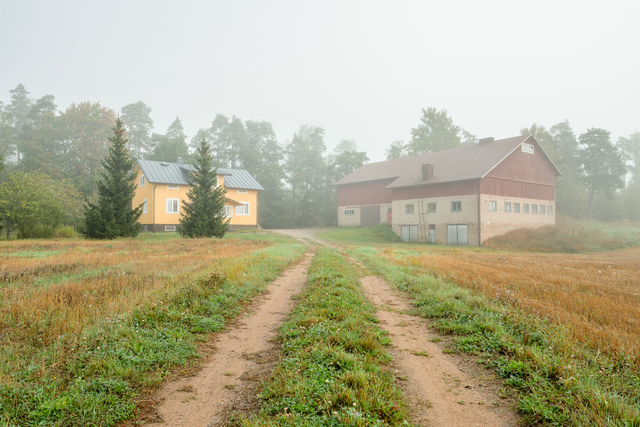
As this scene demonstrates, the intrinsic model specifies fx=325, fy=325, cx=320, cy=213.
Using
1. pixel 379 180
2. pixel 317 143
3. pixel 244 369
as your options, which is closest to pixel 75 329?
pixel 244 369

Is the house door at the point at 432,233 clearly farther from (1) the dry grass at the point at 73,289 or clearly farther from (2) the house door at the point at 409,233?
(1) the dry grass at the point at 73,289

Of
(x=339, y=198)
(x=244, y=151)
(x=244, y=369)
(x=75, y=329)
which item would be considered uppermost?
(x=244, y=151)

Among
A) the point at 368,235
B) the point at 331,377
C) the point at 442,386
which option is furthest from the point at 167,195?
the point at 442,386

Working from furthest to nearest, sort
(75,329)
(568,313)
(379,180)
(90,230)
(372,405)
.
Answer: (379,180), (90,230), (568,313), (75,329), (372,405)

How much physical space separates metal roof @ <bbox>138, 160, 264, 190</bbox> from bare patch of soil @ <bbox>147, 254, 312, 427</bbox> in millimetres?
30748

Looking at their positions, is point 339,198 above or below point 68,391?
above

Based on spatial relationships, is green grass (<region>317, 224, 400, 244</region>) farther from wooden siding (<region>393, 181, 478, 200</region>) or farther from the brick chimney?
the brick chimney

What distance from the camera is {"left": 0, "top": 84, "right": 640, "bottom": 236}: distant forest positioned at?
48656 millimetres

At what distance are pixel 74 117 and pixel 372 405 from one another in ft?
203

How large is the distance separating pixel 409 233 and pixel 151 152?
48846 mm

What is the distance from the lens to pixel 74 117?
162ft

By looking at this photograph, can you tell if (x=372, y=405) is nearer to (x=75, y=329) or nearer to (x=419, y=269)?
(x=75, y=329)

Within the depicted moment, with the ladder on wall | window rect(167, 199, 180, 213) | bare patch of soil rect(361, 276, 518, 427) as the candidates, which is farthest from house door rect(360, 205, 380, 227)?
bare patch of soil rect(361, 276, 518, 427)

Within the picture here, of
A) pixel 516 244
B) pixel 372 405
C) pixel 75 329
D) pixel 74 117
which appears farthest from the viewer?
pixel 74 117
